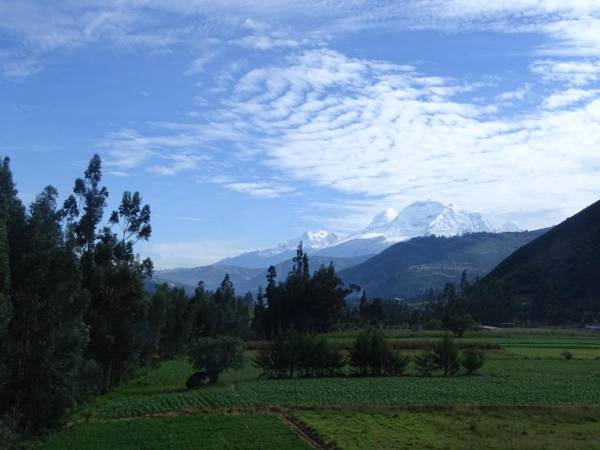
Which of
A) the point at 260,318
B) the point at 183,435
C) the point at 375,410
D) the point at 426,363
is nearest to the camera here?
the point at 183,435

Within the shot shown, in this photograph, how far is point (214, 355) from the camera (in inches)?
2379

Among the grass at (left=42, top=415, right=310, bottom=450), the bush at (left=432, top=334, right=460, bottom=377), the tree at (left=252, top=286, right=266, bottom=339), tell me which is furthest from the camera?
the tree at (left=252, top=286, right=266, bottom=339)

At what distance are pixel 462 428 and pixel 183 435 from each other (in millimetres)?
15836

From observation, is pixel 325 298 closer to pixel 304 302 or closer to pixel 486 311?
pixel 304 302

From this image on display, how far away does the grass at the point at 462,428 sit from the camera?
31.8 metres

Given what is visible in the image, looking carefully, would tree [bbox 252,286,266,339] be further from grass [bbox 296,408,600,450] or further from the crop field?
grass [bbox 296,408,600,450]

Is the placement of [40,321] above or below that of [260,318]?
above

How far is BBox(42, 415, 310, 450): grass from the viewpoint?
3175 cm

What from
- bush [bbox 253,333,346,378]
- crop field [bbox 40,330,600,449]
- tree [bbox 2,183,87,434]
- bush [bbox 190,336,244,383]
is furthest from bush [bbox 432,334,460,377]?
tree [bbox 2,183,87,434]

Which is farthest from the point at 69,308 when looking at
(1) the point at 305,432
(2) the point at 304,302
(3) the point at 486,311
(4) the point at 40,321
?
(3) the point at 486,311

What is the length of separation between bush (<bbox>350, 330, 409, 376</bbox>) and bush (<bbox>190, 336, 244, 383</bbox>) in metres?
14.3

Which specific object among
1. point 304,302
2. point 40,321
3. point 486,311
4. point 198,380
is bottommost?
point 198,380

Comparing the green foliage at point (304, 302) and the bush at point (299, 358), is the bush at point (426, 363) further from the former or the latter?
the green foliage at point (304, 302)

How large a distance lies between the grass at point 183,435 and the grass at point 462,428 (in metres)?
2.78
